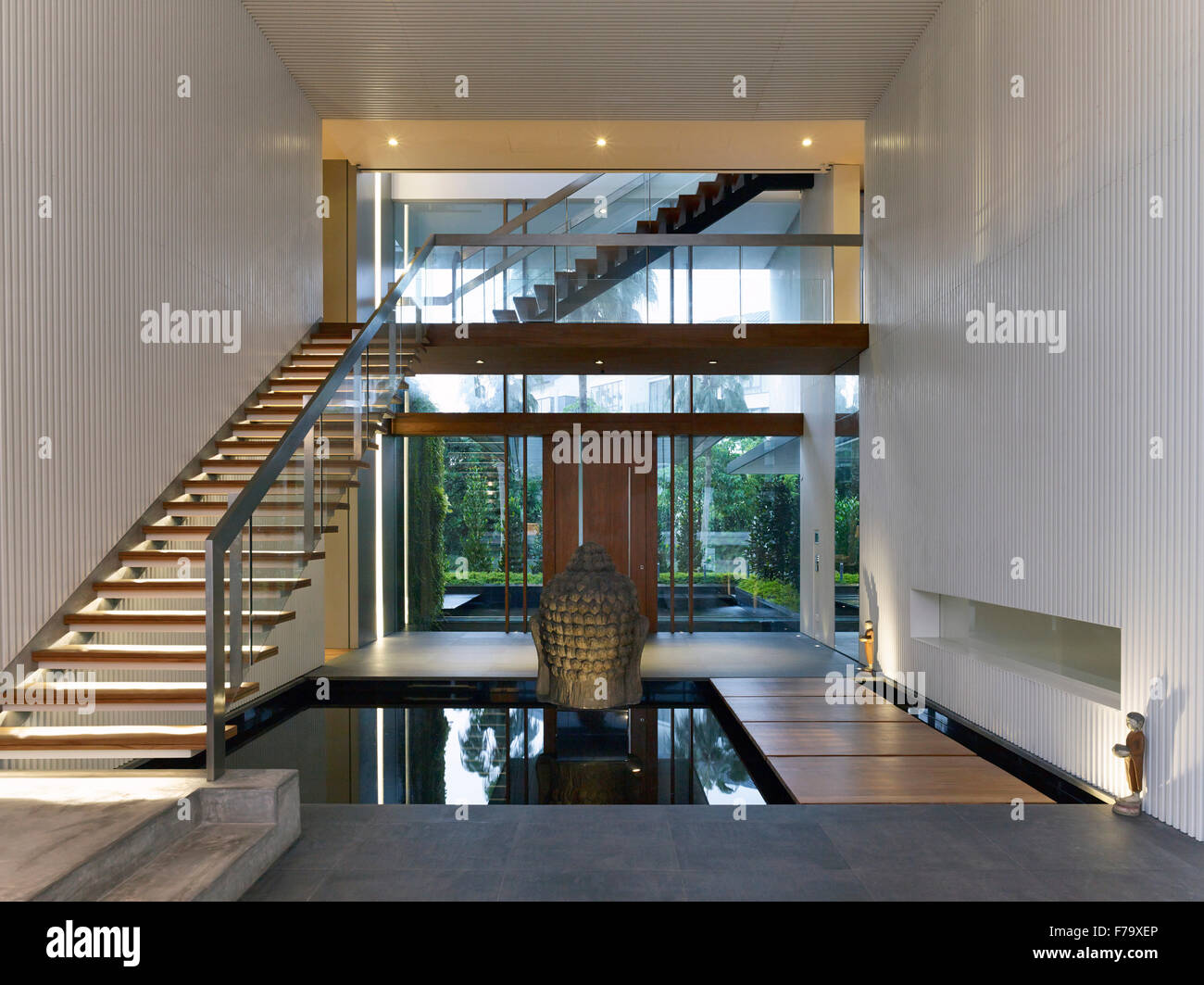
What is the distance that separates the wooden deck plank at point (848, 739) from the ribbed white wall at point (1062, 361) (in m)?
0.51

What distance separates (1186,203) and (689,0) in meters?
4.94

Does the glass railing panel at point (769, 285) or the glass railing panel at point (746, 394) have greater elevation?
the glass railing panel at point (769, 285)

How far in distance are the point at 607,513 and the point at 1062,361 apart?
744 centimetres

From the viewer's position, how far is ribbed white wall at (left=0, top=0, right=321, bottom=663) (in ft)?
15.6

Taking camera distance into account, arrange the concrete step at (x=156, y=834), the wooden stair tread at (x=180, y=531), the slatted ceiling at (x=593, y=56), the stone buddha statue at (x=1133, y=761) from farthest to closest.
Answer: the slatted ceiling at (x=593, y=56) → the wooden stair tread at (x=180, y=531) → the stone buddha statue at (x=1133, y=761) → the concrete step at (x=156, y=834)

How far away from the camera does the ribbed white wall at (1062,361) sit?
4203 millimetres

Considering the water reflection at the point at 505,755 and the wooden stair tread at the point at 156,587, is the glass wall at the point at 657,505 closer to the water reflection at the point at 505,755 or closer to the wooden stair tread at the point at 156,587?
the water reflection at the point at 505,755

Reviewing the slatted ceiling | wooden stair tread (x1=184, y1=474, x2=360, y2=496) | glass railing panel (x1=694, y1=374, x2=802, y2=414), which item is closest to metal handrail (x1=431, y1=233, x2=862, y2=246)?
the slatted ceiling

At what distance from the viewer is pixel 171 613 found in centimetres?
525

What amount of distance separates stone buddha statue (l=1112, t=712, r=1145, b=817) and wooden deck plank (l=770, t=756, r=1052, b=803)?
42cm

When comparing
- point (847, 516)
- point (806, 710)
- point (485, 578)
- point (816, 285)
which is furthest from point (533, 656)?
point (816, 285)

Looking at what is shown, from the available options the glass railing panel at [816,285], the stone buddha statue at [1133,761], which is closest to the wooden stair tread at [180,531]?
the stone buddha statue at [1133,761]

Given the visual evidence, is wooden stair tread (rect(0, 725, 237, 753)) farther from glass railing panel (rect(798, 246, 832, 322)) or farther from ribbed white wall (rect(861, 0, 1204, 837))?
glass railing panel (rect(798, 246, 832, 322))
